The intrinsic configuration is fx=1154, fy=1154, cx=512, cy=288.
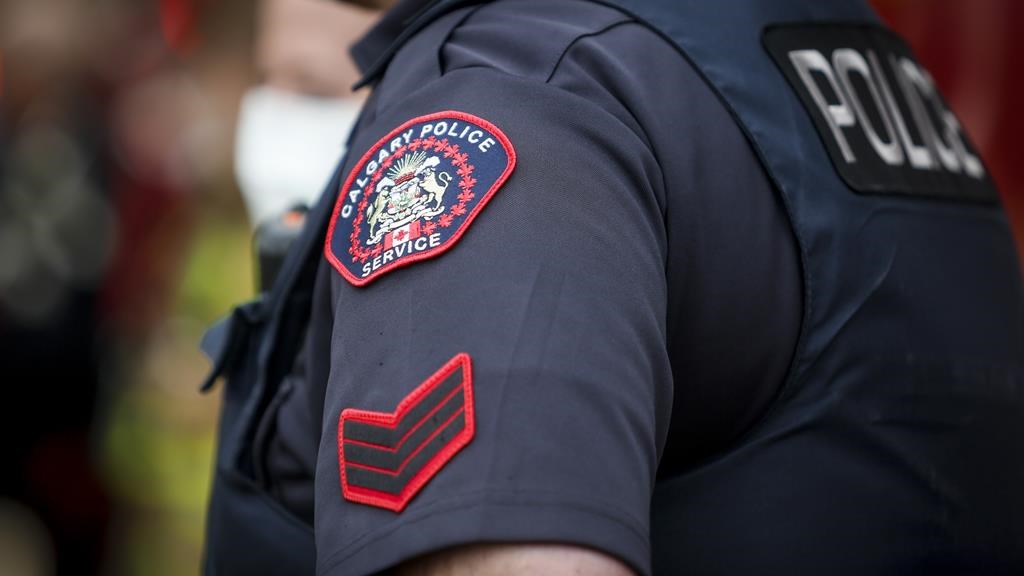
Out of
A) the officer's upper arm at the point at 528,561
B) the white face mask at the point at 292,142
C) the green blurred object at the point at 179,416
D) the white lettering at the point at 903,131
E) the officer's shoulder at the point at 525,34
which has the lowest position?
the green blurred object at the point at 179,416

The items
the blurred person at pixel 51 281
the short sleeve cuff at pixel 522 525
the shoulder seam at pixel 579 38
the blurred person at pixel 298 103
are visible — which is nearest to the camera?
the short sleeve cuff at pixel 522 525

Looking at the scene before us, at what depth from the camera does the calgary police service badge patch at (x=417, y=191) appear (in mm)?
603

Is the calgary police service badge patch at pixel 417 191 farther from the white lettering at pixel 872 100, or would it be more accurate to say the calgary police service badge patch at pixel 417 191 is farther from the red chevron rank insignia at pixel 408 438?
the white lettering at pixel 872 100

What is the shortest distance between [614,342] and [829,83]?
32 cm

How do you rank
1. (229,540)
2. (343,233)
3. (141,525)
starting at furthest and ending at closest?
(141,525) → (229,540) → (343,233)

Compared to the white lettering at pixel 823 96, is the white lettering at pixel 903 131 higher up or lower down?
lower down

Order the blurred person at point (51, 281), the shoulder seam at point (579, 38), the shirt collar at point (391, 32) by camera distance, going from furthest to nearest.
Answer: the blurred person at point (51, 281)
the shirt collar at point (391, 32)
the shoulder seam at point (579, 38)

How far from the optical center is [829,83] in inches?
30.5

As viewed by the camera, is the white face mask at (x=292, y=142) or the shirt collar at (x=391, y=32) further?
the white face mask at (x=292, y=142)

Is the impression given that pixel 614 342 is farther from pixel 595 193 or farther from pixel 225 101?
pixel 225 101

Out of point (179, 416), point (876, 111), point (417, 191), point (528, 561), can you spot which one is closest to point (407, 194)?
point (417, 191)

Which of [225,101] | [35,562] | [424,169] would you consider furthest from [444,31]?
[35,562]

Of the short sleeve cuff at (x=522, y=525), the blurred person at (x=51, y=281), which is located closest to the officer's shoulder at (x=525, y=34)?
the short sleeve cuff at (x=522, y=525)

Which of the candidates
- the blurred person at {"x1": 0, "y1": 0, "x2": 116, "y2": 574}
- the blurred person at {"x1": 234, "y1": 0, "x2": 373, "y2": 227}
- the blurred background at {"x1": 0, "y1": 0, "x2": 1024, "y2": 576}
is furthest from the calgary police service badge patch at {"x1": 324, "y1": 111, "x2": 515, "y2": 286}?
the blurred person at {"x1": 0, "y1": 0, "x2": 116, "y2": 574}
